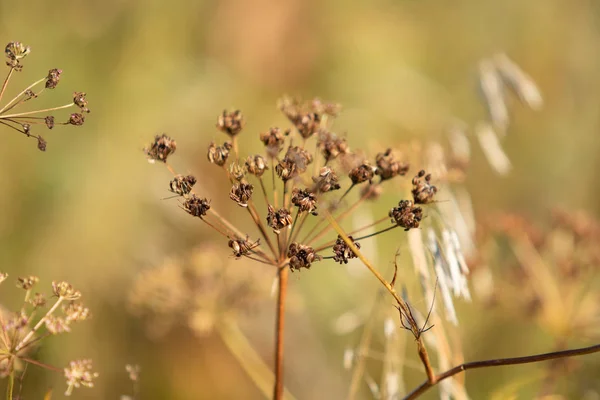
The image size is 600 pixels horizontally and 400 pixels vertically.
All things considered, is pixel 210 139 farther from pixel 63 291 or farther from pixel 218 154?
pixel 63 291

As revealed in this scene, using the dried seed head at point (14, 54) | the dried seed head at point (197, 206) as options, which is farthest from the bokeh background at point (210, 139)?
the dried seed head at point (14, 54)

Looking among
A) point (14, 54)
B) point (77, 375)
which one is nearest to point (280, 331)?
point (77, 375)

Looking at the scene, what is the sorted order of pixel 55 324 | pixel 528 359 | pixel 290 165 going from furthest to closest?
pixel 290 165
pixel 55 324
pixel 528 359

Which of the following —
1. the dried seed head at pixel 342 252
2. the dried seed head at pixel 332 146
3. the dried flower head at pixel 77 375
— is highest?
the dried seed head at pixel 332 146

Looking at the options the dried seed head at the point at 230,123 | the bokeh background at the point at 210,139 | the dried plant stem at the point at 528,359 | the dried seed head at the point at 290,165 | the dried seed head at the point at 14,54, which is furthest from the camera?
the bokeh background at the point at 210,139

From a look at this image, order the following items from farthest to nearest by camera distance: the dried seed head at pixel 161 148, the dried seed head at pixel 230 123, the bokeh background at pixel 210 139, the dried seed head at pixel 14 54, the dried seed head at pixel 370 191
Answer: the bokeh background at pixel 210 139, the dried seed head at pixel 370 191, the dried seed head at pixel 230 123, the dried seed head at pixel 161 148, the dried seed head at pixel 14 54

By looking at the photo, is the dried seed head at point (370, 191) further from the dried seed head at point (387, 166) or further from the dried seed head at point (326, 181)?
the dried seed head at point (326, 181)

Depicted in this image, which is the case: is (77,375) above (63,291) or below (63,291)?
below
